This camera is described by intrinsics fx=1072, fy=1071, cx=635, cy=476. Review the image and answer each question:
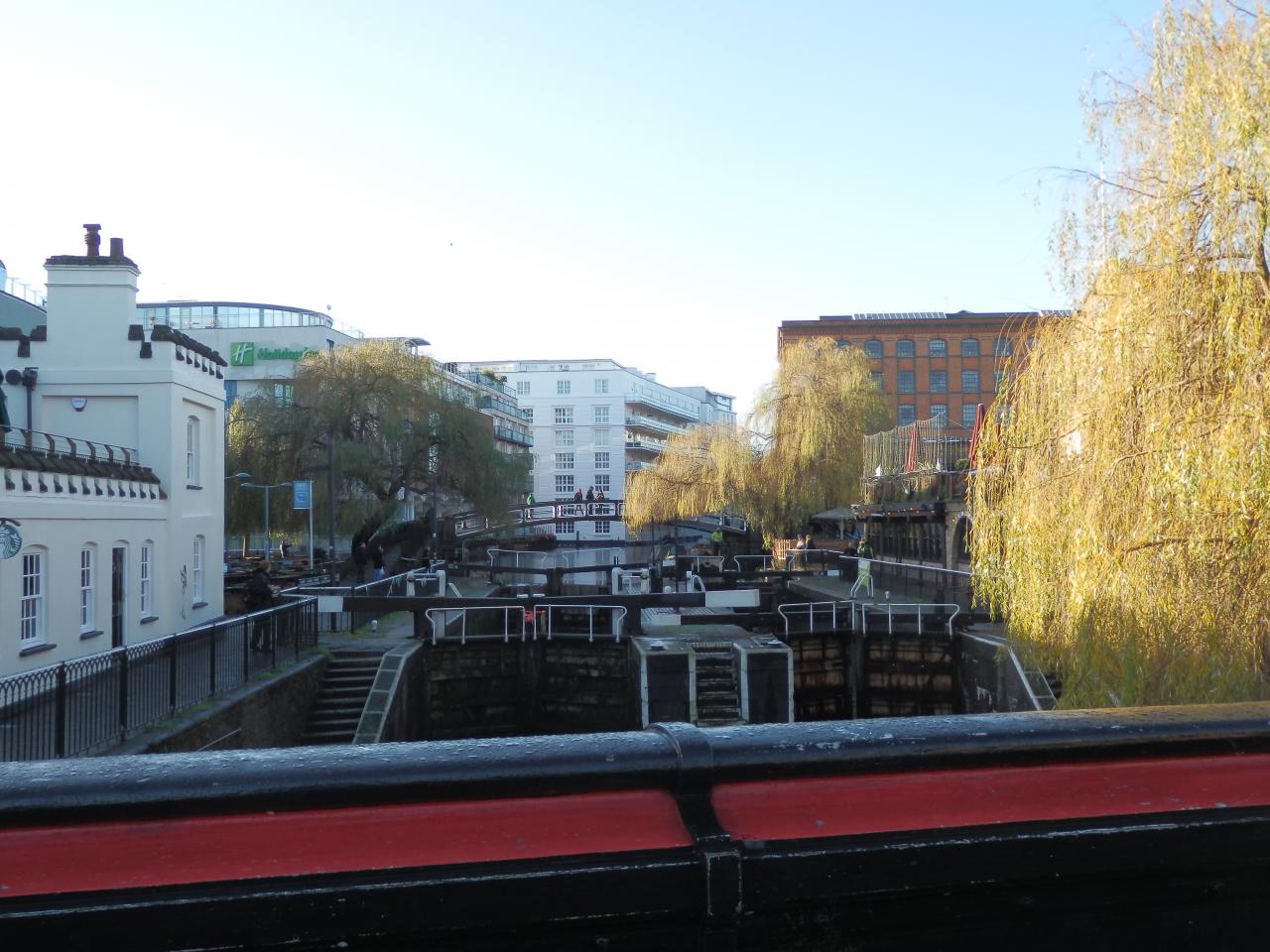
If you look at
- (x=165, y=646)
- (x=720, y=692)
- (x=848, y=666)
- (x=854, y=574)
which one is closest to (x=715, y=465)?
(x=854, y=574)

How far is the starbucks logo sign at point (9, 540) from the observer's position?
14.1 m

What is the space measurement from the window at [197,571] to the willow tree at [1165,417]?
61.3 ft

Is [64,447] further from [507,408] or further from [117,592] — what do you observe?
[507,408]

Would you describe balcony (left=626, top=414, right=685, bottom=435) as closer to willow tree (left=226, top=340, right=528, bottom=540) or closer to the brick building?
the brick building

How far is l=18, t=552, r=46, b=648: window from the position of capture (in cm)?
1545

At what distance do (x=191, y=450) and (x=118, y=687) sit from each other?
447 inches

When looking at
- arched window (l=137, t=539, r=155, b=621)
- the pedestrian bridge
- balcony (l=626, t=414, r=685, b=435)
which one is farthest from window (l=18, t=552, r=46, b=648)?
balcony (l=626, t=414, r=685, b=435)

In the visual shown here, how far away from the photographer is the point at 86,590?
687 inches

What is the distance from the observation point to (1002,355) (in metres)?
9.56

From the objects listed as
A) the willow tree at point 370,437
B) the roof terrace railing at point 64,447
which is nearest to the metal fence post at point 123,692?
the roof terrace railing at point 64,447

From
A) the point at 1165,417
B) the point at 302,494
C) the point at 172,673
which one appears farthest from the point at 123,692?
the point at 302,494

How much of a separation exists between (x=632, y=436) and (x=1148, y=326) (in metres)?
90.0

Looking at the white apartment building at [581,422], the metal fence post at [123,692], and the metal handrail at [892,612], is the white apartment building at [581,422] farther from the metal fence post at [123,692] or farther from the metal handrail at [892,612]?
the metal fence post at [123,692]

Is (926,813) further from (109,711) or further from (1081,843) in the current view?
(109,711)
